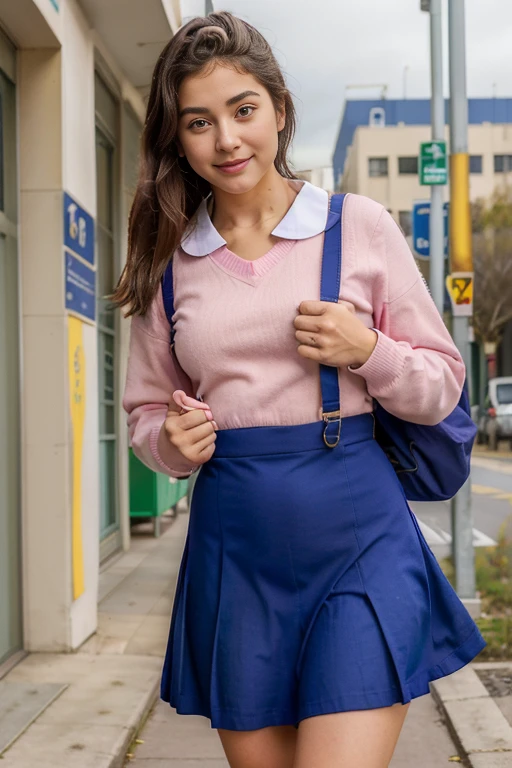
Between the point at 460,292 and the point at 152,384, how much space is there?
15.8ft

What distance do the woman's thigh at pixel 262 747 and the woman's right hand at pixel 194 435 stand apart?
0.54 metres

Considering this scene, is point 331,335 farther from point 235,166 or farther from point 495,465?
point 495,465

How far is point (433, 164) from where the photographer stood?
851 centimetres

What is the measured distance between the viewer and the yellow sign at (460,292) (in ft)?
22.2

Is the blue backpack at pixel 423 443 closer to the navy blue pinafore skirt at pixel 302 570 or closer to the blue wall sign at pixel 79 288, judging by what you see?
the navy blue pinafore skirt at pixel 302 570

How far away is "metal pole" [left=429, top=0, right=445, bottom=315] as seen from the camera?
27.8ft

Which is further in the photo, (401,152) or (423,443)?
(401,152)

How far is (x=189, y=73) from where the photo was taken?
6.70 ft

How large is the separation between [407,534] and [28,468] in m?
3.60

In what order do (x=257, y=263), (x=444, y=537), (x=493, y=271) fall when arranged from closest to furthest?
(x=257, y=263) < (x=444, y=537) < (x=493, y=271)

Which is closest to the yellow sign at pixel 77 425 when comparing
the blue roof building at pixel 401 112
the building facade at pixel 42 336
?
the building facade at pixel 42 336

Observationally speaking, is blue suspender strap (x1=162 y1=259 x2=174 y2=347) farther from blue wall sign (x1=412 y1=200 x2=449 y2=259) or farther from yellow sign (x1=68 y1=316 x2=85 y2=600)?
blue wall sign (x1=412 y1=200 x2=449 y2=259)

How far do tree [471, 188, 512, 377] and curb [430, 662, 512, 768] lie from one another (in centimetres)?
3240

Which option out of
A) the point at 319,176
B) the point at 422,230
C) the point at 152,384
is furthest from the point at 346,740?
the point at 422,230
